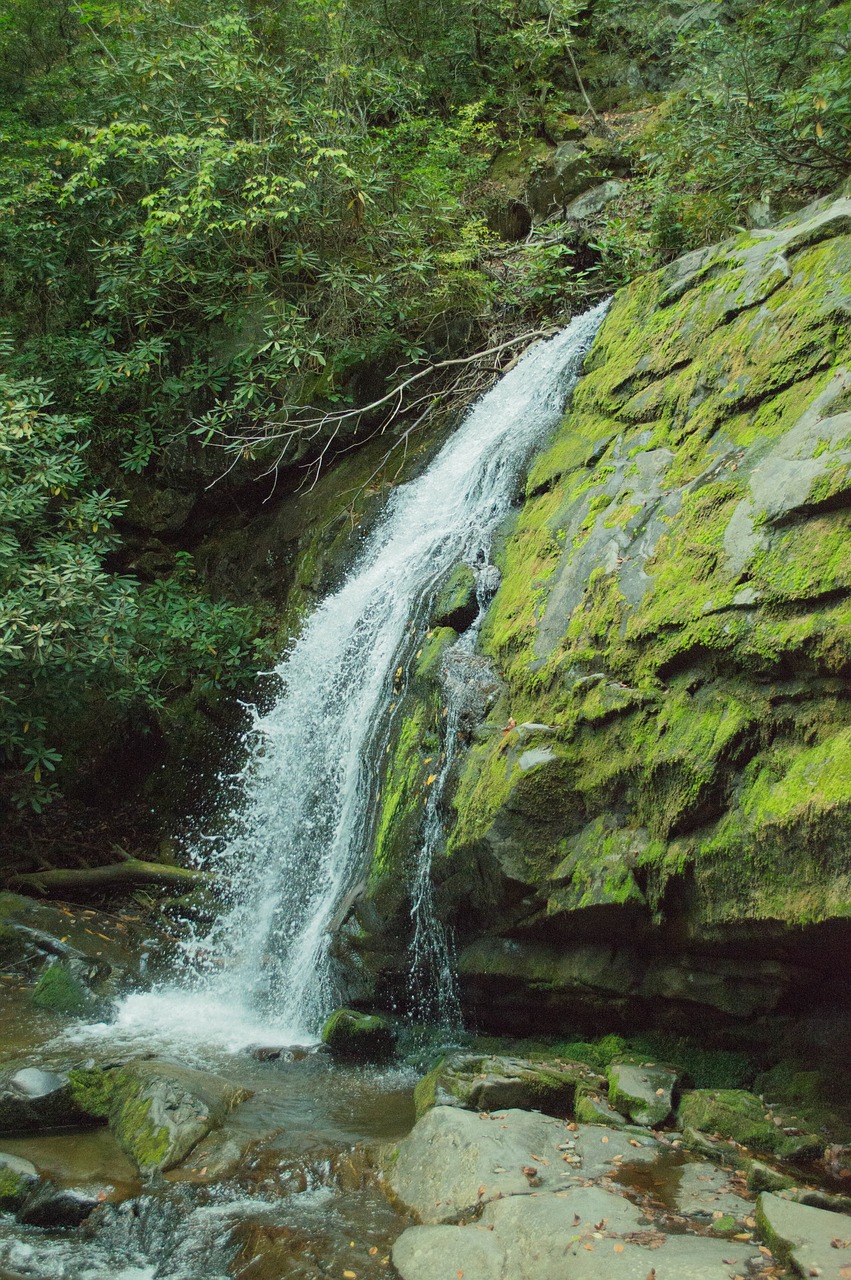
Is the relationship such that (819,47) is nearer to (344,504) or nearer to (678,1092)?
(344,504)

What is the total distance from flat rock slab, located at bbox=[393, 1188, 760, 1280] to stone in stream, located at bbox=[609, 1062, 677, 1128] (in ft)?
2.84

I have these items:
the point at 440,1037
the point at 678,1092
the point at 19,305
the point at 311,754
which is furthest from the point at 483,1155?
the point at 19,305

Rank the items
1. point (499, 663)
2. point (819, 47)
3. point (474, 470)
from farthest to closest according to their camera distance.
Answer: point (474, 470) < point (819, 47) < point (499, 663)

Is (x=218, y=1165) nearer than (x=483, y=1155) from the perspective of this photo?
No

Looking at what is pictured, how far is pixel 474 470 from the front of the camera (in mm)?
8297

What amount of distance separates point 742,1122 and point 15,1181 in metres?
3.38

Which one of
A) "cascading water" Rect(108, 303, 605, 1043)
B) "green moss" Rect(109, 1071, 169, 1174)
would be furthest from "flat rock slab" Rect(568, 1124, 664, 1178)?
"green moss" Rect(109, 1071, 169, 1174)

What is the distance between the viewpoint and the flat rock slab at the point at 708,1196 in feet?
11.5

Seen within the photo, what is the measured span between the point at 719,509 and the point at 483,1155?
11.7 feet

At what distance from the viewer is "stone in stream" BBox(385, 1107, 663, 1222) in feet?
12.2

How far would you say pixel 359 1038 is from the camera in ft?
18.8

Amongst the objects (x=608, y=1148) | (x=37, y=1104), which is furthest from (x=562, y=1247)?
(x=37, y=1104)

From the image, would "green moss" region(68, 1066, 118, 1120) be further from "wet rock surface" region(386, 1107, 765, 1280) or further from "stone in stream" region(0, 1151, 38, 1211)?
"wet rock surface" region(386, 1107, 765, 1280)

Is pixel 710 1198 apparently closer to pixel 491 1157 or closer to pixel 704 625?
pixel 491 1157
